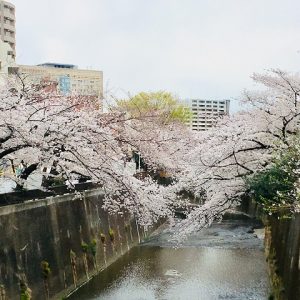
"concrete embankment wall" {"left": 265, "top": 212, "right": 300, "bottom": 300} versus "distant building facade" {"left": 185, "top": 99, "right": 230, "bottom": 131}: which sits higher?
"distant building facade" {"left": 185, "top": 99, "right": 230, "bottom": 131}

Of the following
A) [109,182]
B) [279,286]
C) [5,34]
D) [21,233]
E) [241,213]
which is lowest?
[241,213]

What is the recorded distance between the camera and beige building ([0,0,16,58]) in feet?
248

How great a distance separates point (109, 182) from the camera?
1570 cm

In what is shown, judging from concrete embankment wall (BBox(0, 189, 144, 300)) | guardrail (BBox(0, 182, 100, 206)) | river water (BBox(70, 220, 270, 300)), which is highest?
guardrail (BBox(0, 182, 100, 206))

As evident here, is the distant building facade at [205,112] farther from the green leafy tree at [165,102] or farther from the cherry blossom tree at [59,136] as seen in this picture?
the cherry blossom tree at [59,136]

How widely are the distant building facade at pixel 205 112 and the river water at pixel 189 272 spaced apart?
671 cm

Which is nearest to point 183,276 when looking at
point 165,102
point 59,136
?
point 59,136

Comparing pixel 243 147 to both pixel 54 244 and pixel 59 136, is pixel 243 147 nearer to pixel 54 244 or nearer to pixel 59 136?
pixel 59 136

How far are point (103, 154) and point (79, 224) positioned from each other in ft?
25.5

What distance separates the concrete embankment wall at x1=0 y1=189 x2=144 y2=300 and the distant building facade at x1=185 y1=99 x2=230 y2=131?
7.67 metres

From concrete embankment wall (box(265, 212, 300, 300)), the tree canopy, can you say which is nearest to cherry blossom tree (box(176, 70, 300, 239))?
the tree canopy

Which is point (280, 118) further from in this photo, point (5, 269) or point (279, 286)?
point (5, 269)

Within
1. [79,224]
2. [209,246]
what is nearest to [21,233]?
[79,224]

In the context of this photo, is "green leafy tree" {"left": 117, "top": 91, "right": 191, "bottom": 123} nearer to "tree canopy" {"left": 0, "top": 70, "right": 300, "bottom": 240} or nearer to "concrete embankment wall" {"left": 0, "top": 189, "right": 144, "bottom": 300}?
"concrete embankment wall" {"left": 0, "top": 189, "right": 144, "bottom": 300}
